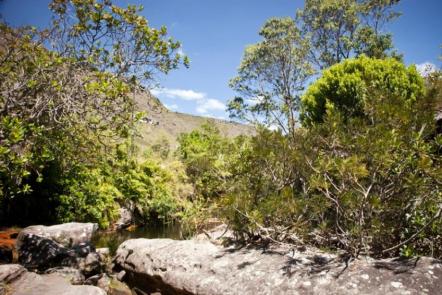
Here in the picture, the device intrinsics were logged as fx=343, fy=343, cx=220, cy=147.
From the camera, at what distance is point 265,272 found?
17.9 ft

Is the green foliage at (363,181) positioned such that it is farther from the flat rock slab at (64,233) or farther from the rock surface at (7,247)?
the rock surface at (7,247)

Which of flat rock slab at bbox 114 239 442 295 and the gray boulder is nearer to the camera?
flat rock slab at bbox 114 239 442 295

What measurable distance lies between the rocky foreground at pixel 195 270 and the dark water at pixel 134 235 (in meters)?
2.35

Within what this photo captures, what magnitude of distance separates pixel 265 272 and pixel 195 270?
150cm

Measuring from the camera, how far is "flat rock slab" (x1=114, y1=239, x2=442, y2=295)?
4392 millimetres

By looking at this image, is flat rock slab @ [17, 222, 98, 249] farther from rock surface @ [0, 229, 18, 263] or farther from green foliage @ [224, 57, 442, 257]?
A: green foliage @ [224, 57, 442, 257]

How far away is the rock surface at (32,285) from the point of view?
20.3 ft

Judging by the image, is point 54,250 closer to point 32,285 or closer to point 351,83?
point 32,285

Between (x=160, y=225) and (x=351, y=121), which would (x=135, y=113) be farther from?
(x=160, y=225)

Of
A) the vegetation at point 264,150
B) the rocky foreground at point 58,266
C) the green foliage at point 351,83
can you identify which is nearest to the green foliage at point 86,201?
the vegetation at point 264,150

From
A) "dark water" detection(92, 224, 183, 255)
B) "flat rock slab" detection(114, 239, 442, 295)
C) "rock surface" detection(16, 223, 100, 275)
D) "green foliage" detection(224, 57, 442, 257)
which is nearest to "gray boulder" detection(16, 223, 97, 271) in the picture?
"rock surface" detection(16, 223, 100, 275)

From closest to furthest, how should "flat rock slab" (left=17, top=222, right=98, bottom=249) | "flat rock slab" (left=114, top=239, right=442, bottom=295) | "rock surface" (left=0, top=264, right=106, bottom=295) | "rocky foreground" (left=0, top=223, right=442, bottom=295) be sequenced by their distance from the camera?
"flat rock slab" (left=114, top=239, right=442, bottom=295), "rocky foreground" (left=0, top=223, right=442, bottom=295), "rock surface" (left=0, top=264, right=106, bottom=295), "flat rock slab" (left=17, top=222, right=98, bottom=249)

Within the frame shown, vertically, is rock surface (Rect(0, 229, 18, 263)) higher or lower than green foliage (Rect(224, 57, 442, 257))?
lower

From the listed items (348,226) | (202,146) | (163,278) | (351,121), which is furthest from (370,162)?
(202,146)
